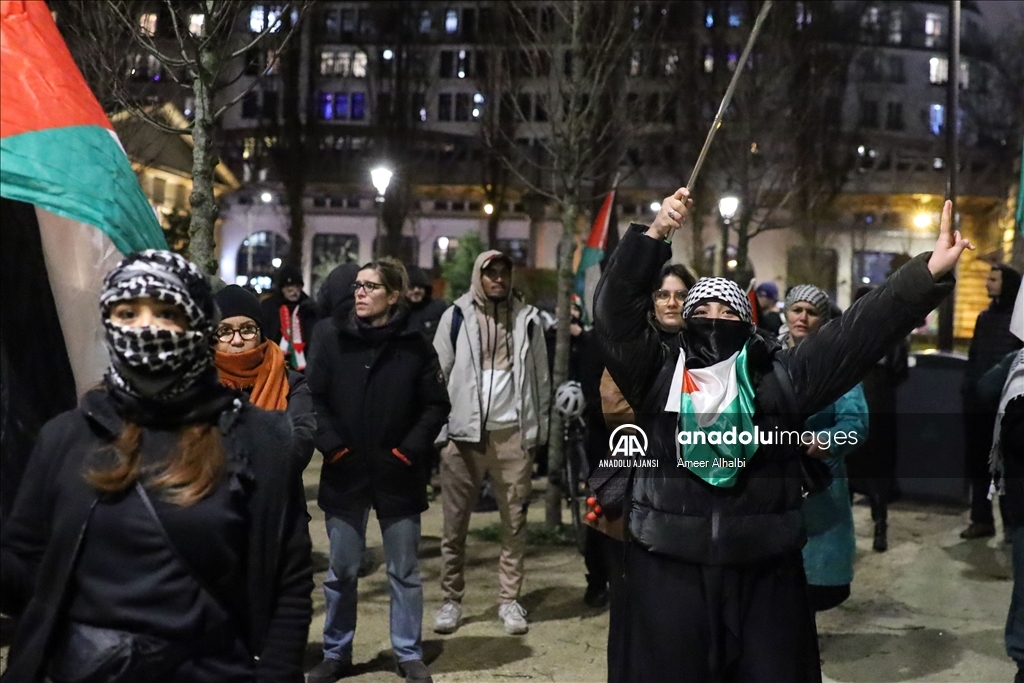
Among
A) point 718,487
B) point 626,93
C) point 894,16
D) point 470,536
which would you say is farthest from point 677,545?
point 894,16

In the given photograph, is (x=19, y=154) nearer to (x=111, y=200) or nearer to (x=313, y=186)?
(x=111, y=200)

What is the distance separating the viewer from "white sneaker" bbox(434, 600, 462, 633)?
265 inches

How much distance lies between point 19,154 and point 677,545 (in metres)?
2.55

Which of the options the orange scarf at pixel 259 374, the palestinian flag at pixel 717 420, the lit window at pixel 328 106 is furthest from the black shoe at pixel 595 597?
the lit window at pixel 328 106

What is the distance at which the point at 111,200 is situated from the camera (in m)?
3.78

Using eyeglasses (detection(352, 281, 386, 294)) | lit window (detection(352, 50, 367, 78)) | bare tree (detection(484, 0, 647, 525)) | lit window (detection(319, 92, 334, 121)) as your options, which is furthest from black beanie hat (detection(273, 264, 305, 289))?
lit window (detection(319, 92, 334, 121))

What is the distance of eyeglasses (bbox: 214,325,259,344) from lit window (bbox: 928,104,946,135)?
212 feet

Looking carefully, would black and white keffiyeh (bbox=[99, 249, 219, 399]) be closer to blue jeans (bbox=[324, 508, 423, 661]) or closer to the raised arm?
the raised arm

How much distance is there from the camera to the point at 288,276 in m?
11.5

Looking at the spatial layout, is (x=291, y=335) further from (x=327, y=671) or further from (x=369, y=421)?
(x=327, y=671)

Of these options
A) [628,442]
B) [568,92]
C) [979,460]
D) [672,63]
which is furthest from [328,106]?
[628,442]

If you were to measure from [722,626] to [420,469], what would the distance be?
2498 millimetres

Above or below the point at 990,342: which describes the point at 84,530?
below

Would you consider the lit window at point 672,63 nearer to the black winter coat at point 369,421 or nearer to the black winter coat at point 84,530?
the black winter coat at point 369,421
